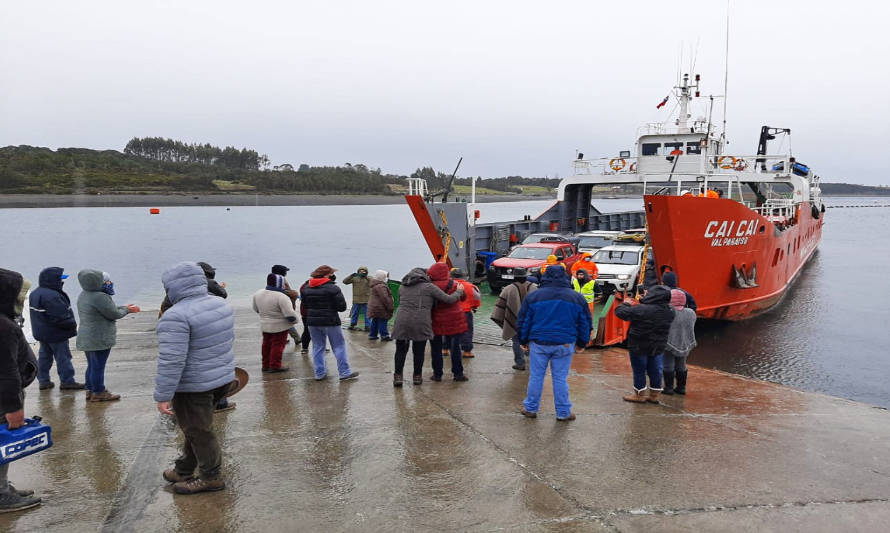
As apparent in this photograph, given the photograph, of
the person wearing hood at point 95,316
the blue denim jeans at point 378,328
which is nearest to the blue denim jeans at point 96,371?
the person wearing hood at point 95,316

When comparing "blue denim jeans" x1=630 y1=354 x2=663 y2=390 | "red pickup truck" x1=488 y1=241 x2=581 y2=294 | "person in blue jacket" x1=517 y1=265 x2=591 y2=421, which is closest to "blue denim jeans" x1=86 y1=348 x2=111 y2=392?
"person in blue jacket" x1=517 y1=265 x2=591 y2=421

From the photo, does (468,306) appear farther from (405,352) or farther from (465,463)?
(465,463)

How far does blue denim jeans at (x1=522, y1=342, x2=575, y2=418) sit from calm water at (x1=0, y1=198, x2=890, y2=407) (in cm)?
740

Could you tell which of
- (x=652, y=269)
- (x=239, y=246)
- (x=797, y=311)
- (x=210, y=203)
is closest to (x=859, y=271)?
(x=797, y=311)

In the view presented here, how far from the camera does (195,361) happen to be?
391 centimetres

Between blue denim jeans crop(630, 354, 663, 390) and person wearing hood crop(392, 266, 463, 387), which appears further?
person wearing hood crop(392, 266, 463, 387)

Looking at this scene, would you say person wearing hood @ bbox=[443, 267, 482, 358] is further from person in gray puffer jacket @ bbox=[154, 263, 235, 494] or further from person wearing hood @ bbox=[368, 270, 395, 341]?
person in gray puffer jacket @ bbox=[154, 263, 235, 494]

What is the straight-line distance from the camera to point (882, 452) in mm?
5250

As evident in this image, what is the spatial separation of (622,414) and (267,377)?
417 cm

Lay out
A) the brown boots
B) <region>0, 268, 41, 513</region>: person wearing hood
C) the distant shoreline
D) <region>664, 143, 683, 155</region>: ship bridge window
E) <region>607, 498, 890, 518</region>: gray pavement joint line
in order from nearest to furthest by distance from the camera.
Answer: <region>0, 268, 41, 513</region>: person wearing hood
<region>607, 498, 890, 518</region>: gray pavement joint line
the brown boots
<region>664, 143, 683, 155</region>: ship bridge window
the distant shoreline

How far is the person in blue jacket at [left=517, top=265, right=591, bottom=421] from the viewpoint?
5562 millimetres

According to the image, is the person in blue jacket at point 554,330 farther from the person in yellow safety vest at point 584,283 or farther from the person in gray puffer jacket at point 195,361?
the person in yellow safety vest at point 584,283

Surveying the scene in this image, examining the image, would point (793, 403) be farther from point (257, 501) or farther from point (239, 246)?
point (239, 246)

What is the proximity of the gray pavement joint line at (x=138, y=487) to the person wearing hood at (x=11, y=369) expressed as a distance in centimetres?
52
